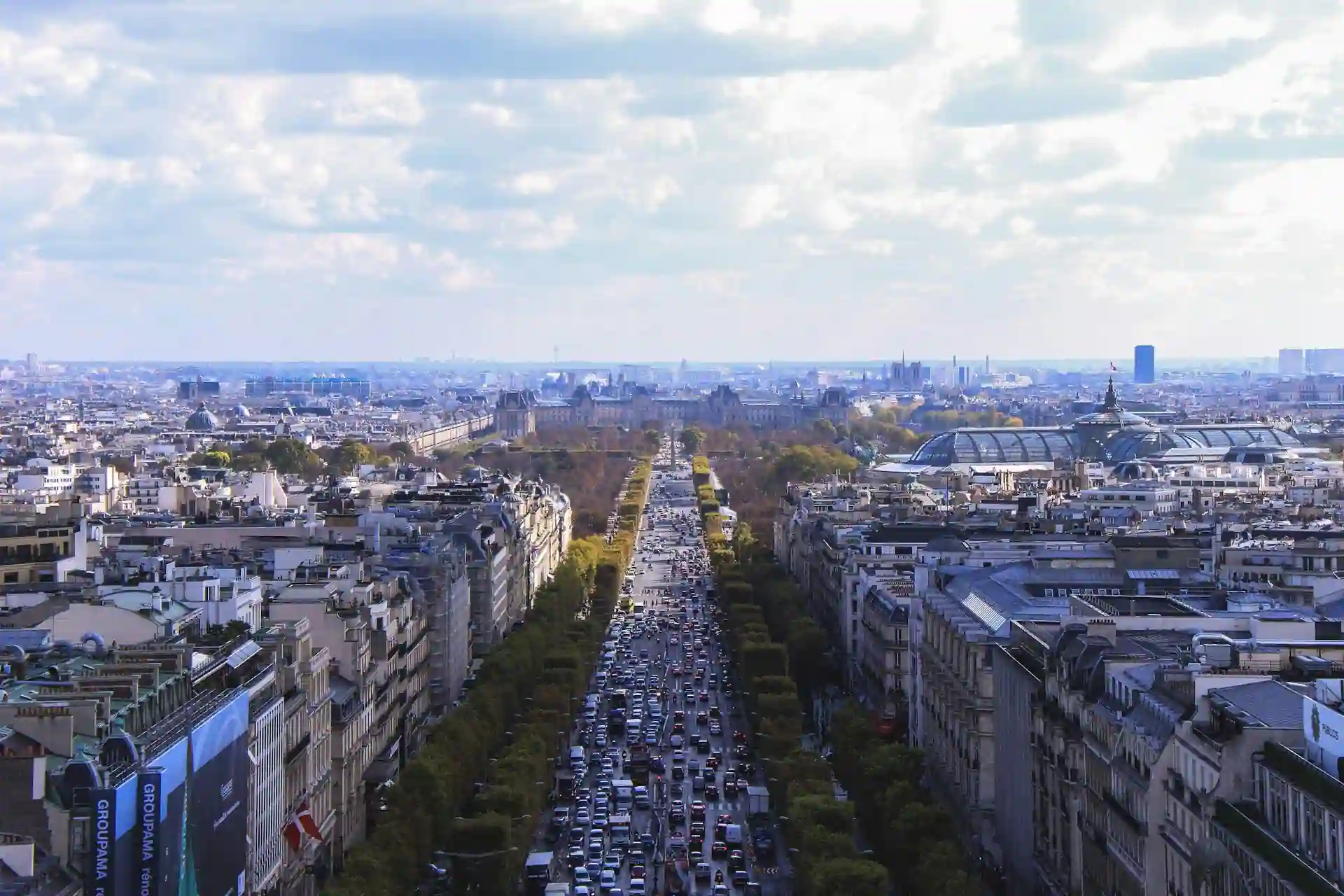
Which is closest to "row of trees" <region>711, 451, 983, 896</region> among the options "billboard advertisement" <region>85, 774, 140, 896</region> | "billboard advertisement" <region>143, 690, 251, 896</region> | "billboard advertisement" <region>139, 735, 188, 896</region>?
"billboard advertisement" <region>143, 690, 251, 896</region>

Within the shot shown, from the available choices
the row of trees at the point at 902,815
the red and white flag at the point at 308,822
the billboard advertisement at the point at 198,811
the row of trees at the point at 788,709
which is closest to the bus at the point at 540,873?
the red and white flag at the point at 308,822

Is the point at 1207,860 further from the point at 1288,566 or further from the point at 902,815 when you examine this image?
the point at 1288,566

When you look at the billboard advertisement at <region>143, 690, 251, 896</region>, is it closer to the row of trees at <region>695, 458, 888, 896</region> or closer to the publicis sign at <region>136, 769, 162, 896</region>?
the publicis sign at <region>136, 769, 162, 896</region>

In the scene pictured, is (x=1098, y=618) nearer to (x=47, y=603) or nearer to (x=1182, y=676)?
(x=1182, y=676)


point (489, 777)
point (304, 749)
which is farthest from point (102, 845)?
point (489, 777)

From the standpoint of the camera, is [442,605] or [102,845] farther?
[442,605]

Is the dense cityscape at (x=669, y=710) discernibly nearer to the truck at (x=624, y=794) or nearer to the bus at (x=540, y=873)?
the bus at (x=540, y=873)

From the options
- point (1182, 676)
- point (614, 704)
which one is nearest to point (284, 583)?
point (614, 704)

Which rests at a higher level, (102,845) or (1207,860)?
(102,845)
